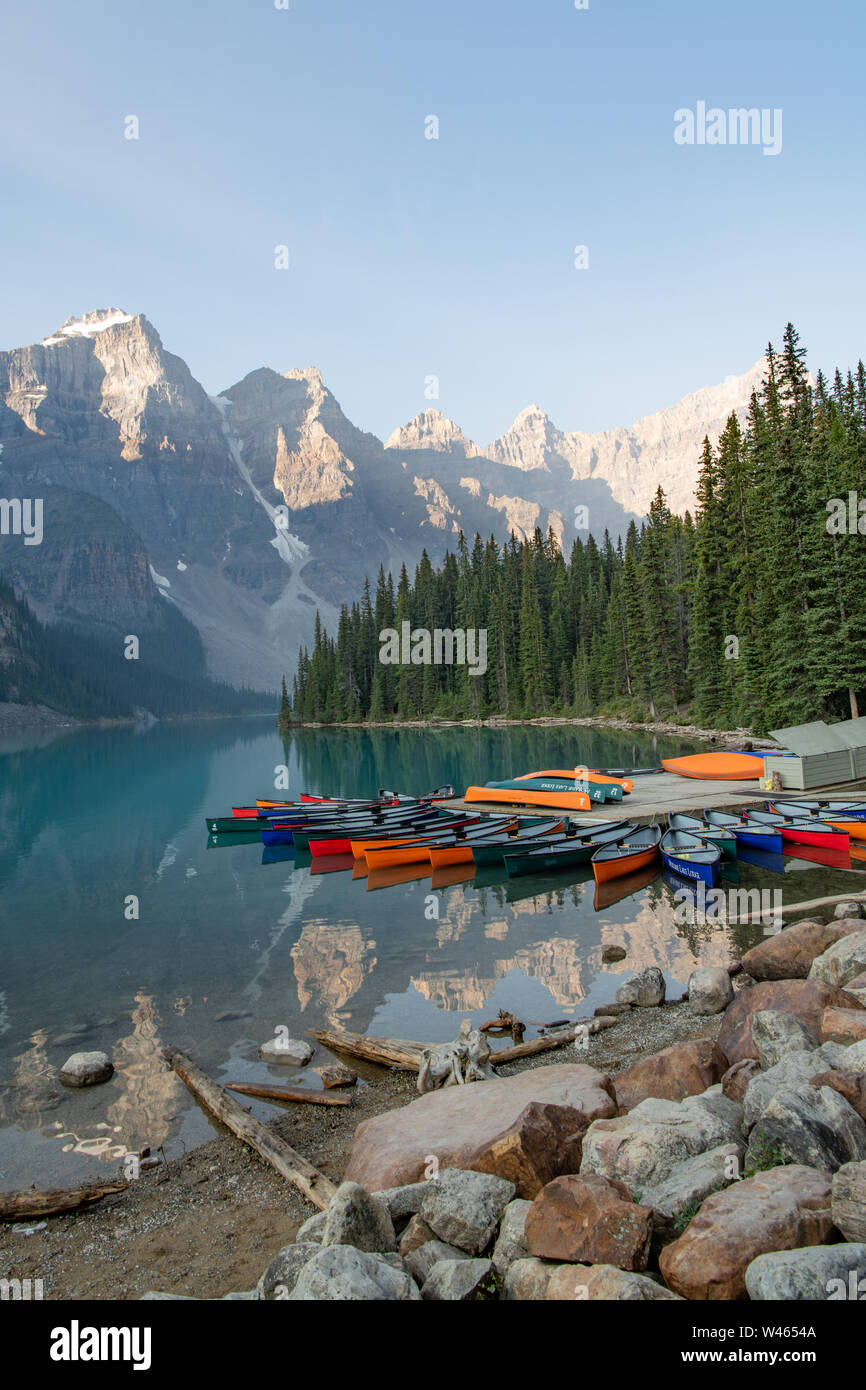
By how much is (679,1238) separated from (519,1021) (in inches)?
375

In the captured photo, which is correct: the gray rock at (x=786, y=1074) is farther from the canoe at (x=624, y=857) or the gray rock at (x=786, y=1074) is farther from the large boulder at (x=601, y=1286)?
the canoe at (x=624, y=857)

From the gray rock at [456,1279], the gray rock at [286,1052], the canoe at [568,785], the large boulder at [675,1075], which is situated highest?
→ the gray rock at [456,1279]

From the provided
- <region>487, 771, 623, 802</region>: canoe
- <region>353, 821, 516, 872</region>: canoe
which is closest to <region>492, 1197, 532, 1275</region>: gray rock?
<region>353, 821, 516, 872</region>: canoe

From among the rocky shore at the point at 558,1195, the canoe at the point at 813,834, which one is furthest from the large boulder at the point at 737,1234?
the canoe at the point at 813,834

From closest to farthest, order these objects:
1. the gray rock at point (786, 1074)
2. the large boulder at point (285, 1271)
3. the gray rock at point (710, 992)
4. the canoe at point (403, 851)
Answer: the large boulder at point (285, 1271)
the gray rock at point (786, 1074)
the gray rock at point (710, 992)
the canoe at point (403, 851)

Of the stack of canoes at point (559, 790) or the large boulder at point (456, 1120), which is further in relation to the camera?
the stack of canoes at point (559, 790)

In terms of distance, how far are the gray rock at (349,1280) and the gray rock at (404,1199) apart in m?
1.57

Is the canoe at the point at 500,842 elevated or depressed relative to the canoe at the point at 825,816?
depressed

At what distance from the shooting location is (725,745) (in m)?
57.1

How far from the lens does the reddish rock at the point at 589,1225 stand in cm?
600

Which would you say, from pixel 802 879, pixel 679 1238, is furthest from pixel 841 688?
pixel 679 1238

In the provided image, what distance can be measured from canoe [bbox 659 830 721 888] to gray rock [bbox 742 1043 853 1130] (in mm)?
15767

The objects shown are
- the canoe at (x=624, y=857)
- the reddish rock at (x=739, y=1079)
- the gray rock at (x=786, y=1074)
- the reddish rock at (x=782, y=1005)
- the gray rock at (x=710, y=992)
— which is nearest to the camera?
the gray rock at (x=786, y=1074)
